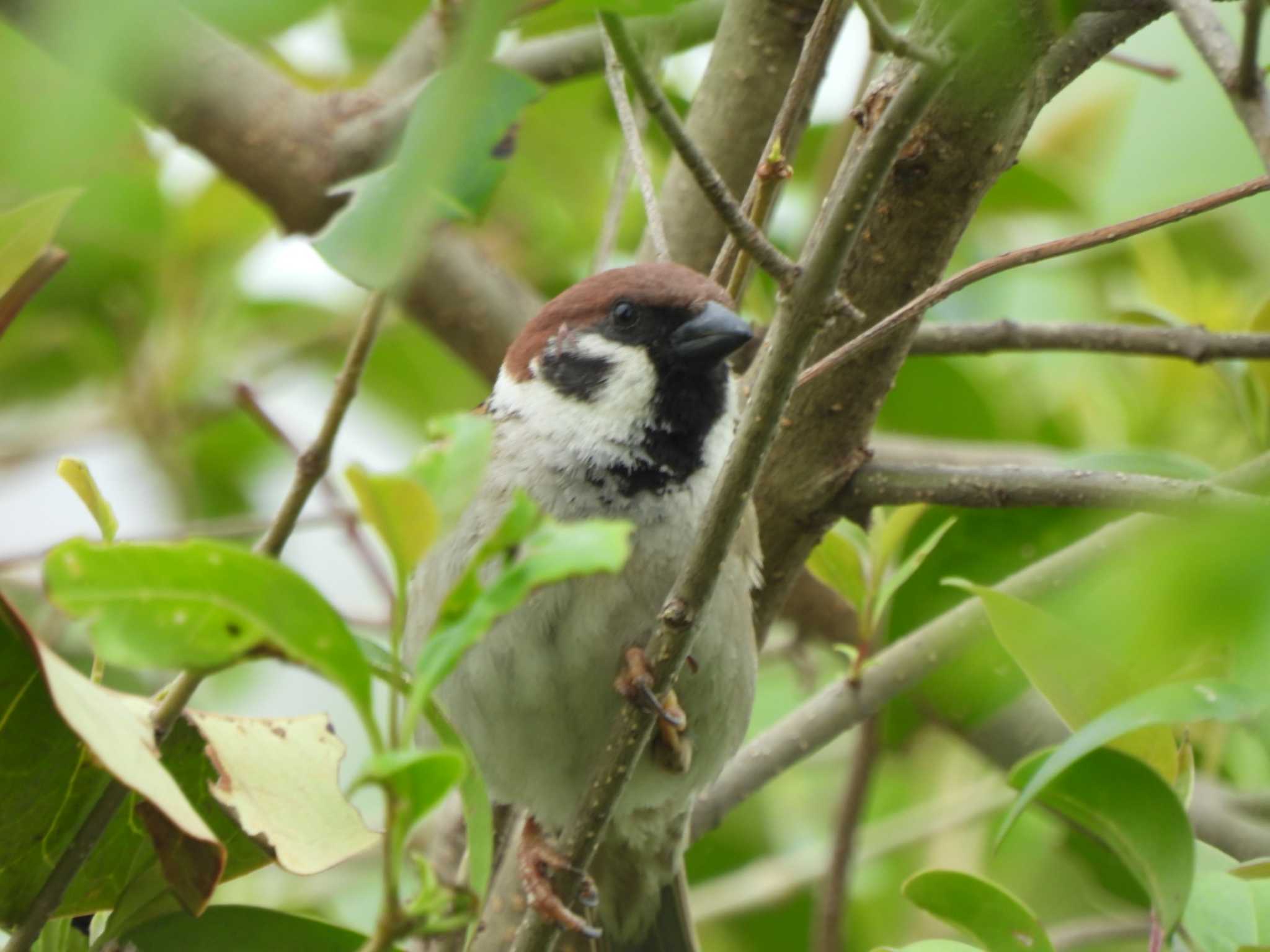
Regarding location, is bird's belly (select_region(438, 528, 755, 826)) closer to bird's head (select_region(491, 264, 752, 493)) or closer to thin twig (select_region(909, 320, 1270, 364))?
bird's head (select_region(491, 264, 752, 493))

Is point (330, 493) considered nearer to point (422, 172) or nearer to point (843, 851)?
point (843, 851)

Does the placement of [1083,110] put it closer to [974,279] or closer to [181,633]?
[974,279]

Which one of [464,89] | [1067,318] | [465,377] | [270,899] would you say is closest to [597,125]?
[465,377]

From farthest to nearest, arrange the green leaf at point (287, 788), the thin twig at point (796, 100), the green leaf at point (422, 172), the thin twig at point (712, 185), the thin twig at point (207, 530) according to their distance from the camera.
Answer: the thin twig at point (207, 530), the thin twig at point (796, 100), the green leaf at point (287, 788), the thin twig at point (712, 185), the green leaf at point (422, 172)

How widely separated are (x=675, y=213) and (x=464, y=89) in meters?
1.63

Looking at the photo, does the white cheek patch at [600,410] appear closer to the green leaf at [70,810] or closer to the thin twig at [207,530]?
the thin twig at [207,530]

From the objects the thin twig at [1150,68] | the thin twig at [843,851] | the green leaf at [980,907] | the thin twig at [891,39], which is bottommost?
the thin twig at [843,851]

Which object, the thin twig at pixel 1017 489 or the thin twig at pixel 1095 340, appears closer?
the thin twig at pixel 1017 489

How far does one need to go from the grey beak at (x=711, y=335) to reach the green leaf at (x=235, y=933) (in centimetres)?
80

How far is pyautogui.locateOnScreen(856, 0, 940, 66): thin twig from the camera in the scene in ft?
2.70

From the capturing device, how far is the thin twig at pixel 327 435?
1.32 meters

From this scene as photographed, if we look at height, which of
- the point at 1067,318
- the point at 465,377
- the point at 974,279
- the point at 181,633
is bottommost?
the point at 465,377

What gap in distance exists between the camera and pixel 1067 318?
9.33 feet

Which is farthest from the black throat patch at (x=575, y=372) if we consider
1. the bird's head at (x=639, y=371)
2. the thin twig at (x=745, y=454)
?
the thin twig at (x=745, y=454)
